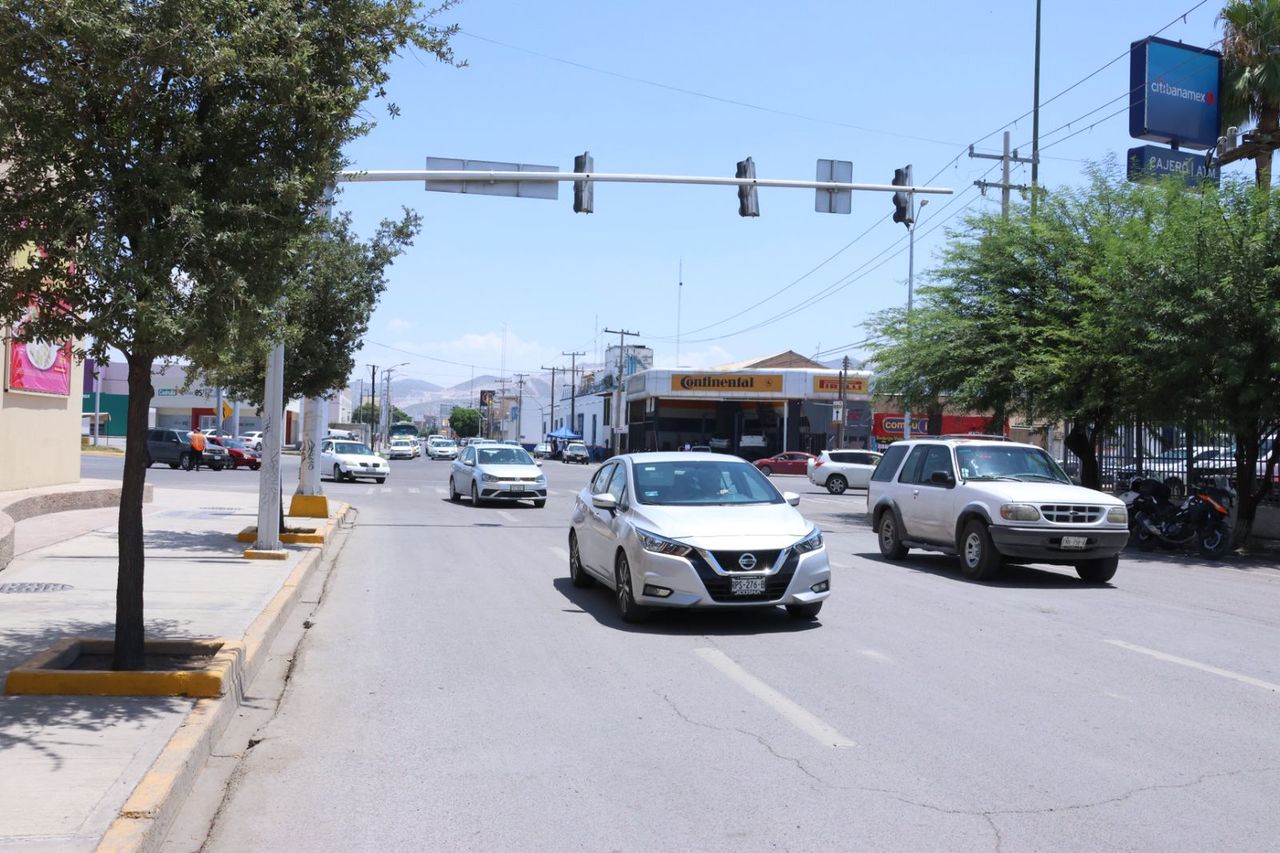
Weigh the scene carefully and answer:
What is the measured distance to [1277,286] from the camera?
18.5m

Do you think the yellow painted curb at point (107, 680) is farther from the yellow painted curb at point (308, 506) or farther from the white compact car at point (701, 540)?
the yellow painted curb at point (308, 506)

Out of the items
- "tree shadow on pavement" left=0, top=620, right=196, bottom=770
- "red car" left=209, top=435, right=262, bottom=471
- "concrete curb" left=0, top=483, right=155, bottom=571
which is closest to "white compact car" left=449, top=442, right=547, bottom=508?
"concrete curb" left=0, top=483, right=155, bottom=571

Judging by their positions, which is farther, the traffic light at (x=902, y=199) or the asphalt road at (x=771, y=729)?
the traffic light at (x=902, y=199)

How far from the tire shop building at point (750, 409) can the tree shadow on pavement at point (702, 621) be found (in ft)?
183

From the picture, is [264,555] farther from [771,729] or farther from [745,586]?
[771,729]

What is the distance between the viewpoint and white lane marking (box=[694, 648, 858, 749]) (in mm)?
6613

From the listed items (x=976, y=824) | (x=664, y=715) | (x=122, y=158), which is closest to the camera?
(x=976, y=824)

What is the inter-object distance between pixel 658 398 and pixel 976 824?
69617mm

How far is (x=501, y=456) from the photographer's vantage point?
29.4 metres

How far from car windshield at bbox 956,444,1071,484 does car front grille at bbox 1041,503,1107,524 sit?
3.43ft

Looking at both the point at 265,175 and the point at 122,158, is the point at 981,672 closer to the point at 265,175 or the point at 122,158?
the point at 265,175

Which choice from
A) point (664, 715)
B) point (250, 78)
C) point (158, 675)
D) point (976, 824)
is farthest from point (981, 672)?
point (250, 78)

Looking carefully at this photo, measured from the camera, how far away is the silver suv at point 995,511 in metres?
13.7

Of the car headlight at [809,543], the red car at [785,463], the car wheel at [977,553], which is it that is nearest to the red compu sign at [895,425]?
the red car at [785,463]
